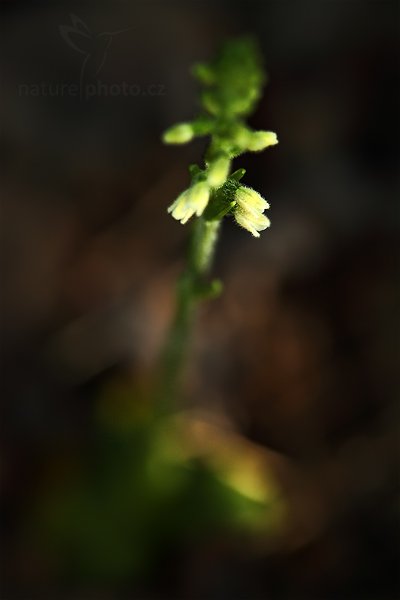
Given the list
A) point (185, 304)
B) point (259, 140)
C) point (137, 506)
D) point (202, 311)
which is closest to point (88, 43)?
point (202, 311)

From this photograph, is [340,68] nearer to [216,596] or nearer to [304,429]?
[304,429]

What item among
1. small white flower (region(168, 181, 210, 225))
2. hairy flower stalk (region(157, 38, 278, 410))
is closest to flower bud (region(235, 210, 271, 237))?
hairy flower stalk (region(157, 38, 278, 410))

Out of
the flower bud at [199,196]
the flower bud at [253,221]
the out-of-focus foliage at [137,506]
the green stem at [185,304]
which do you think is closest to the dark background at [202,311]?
the out-of-focus foliage at [137,506]

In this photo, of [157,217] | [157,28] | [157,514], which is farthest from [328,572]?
[157,28]

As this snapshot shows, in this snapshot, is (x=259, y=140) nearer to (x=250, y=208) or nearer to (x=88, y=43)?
(x=250, y=208)

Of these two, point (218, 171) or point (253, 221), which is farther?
point (253, 221)

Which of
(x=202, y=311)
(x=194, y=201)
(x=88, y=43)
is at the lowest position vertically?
(x=194, y=201)

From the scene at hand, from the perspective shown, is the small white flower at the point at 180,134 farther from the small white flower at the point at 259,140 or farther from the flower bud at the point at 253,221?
the flower bud at the point at 253,221
